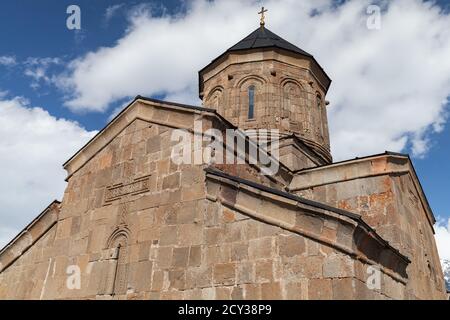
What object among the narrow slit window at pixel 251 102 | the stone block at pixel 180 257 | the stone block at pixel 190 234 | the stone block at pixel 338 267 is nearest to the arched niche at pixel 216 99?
the narrow slit window at pixel 251 102

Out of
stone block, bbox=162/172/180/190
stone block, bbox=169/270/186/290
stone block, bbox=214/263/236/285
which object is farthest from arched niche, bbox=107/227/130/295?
stone block, bbox=214/263/236/285

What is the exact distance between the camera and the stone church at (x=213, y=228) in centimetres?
452

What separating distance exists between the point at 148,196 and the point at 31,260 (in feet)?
10.8

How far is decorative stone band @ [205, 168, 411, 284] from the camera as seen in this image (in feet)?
14.3

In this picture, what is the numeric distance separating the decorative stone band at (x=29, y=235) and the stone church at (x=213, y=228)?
0.03 meters

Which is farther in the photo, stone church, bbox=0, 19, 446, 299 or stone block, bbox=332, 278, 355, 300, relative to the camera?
stone church, bbox=0, 19, 446, 299

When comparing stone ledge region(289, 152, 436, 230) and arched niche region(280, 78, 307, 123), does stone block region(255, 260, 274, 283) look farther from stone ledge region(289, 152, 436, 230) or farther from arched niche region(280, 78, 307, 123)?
arched niche region(280, 78, 307, 123)

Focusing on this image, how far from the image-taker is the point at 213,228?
5367mm

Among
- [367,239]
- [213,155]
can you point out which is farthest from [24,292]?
[367,239]

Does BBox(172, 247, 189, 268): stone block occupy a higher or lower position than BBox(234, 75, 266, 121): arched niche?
lower

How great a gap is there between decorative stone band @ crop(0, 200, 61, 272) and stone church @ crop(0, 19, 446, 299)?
0.03 m

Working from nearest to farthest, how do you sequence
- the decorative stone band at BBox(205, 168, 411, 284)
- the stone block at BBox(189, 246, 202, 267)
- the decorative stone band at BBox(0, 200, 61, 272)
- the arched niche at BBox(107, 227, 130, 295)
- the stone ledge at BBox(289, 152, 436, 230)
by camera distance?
1. the decorative stone band at BBox(205, 168, 411, 284)
2. the stone block at BBox(189, 246, 202, 267)
3. the arched niche at BBox(107, 227, 130, 295)
4. the decorative stone band at BBox(0, 200, 61, 272)
5. the stone ledge at BBox(289, 152, 436, 230)

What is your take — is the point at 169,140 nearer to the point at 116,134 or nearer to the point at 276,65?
the point at 116,134

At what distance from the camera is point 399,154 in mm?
8023
